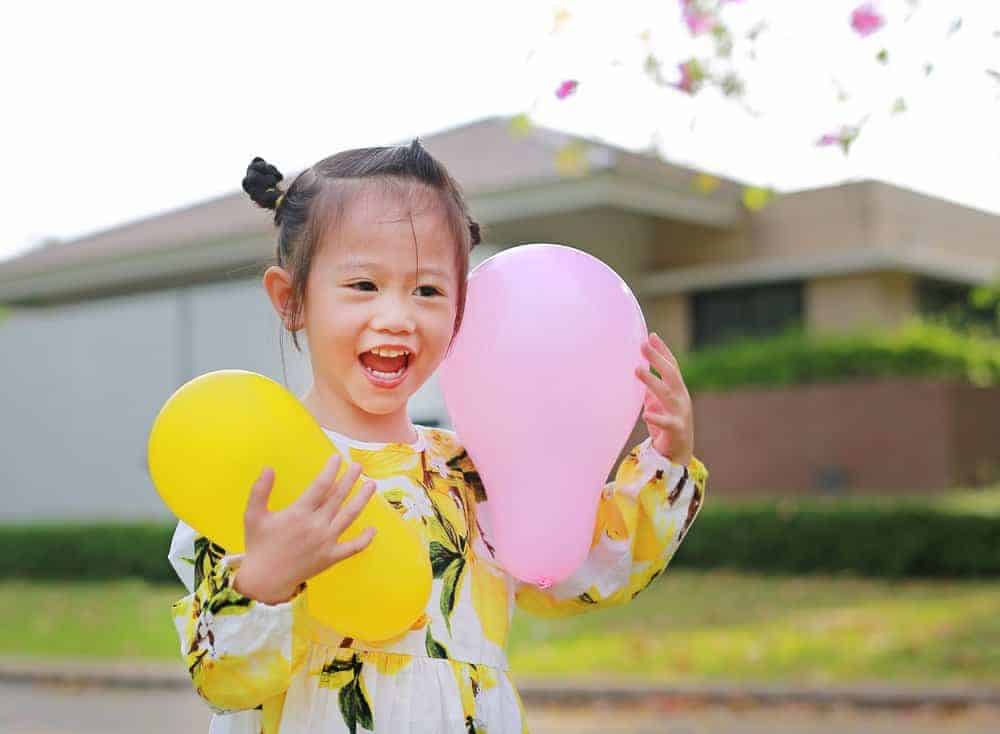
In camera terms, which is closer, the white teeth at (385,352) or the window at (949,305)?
the white teeth at (385,352)

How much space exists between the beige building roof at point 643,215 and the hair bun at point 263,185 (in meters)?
11.6

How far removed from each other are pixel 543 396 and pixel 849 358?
12772 mm

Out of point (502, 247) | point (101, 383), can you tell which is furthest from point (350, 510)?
point (101, 383)

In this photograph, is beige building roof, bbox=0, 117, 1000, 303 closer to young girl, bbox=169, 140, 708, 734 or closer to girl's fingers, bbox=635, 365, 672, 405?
girl's fingers, bbox=635, 365, 672, 405

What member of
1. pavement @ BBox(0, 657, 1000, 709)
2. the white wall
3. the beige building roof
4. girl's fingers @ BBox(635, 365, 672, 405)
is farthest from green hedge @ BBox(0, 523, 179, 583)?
girl's fingers @ BBox(635, 365, 672, 405)

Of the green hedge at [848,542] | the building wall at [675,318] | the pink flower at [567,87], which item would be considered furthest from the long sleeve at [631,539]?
the building wall at [675,318]

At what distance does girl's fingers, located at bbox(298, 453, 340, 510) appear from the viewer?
57.9 inches

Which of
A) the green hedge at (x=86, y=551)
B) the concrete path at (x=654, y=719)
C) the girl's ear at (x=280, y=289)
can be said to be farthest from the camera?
the green hedge at (x=86, y=551)

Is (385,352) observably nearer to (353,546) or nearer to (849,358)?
(353,546)

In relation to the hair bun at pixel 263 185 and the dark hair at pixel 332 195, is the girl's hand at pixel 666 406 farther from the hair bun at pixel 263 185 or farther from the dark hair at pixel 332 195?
the hair bun at pixel 263 185

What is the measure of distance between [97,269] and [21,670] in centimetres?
954

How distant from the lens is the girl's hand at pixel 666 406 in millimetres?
1920

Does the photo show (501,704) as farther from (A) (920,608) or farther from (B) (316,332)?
(A) (920,608)

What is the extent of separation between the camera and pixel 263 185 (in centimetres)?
186
